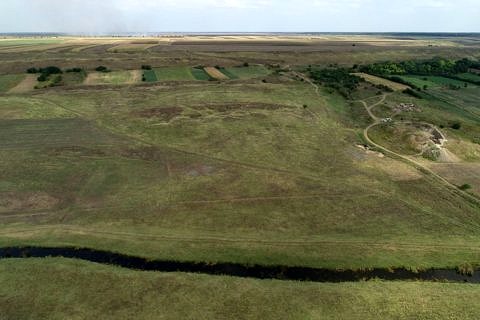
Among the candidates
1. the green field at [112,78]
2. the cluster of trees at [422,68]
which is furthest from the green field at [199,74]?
the cluster of trees at [422,68]

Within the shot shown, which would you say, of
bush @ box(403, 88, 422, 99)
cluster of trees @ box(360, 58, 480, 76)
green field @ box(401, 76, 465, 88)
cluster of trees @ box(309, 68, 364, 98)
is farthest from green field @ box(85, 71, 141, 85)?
green field @ box(401, 76, 465, 88)

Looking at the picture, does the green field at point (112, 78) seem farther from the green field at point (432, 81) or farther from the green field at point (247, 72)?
the green field at point (432, 81)

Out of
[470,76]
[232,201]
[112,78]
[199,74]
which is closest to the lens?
[232,201]

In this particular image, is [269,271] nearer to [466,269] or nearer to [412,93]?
[466,269]

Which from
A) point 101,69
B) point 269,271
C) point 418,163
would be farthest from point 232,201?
point 101,69

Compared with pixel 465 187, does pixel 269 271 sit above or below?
below

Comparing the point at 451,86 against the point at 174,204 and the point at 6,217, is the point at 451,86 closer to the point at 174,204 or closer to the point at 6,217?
the point at 174,204
